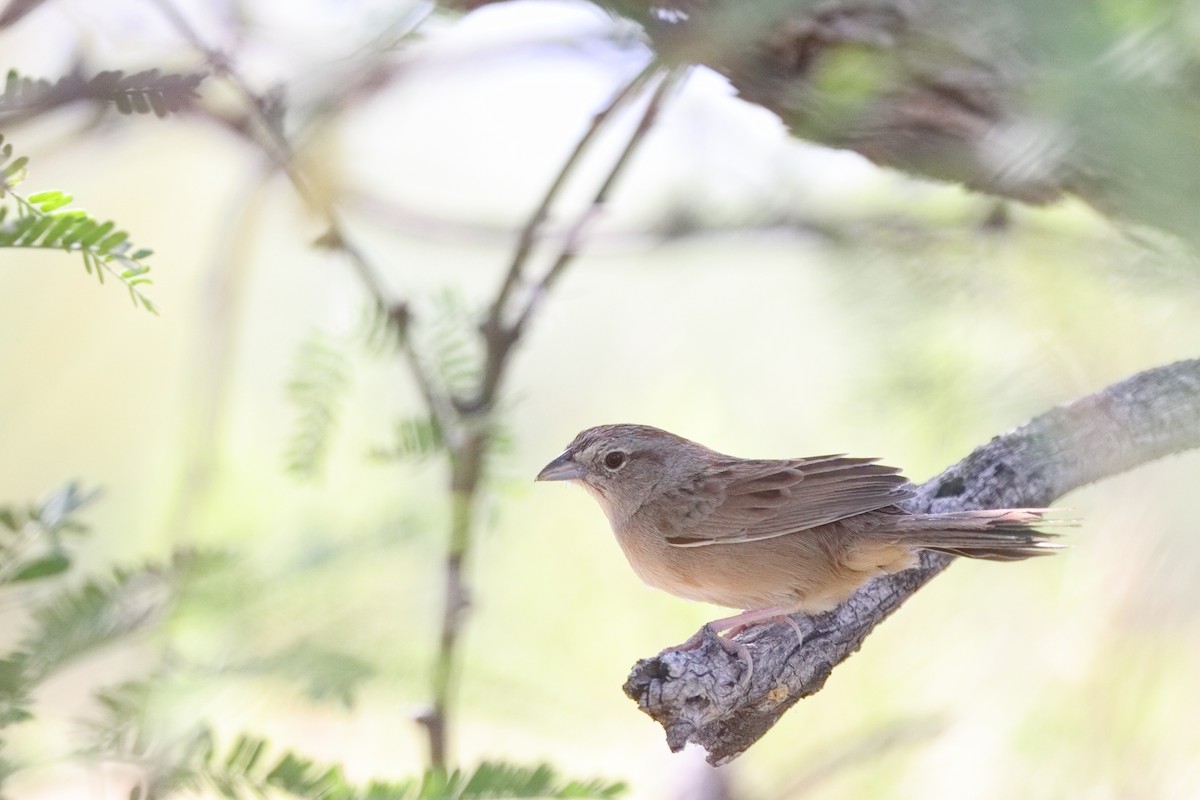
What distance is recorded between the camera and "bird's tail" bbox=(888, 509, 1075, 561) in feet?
5.44

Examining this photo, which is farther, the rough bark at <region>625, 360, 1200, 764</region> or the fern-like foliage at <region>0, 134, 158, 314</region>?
the rough bark at <region>625, 360, 1200, 764</region>

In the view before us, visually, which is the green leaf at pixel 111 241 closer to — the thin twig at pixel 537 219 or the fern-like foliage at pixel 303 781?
the fern-like foliage at pixel 303 781

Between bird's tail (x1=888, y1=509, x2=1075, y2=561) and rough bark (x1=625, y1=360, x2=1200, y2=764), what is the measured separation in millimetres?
228

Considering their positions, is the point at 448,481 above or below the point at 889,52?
below

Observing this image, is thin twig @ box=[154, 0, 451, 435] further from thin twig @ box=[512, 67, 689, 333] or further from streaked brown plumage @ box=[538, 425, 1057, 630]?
streaked brown plumage @ box=[538, 425, 1057, 630]

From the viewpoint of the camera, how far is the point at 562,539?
8.58 ft

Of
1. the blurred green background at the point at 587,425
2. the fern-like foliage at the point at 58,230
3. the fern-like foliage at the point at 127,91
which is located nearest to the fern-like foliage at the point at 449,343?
the blurred green background at the point at 587,425

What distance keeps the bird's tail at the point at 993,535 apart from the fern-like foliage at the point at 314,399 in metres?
1.08

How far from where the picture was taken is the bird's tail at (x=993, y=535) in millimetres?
1657

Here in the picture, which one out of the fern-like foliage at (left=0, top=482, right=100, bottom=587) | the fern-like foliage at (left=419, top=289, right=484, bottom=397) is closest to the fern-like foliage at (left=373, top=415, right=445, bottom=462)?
the fern-like foliage at (left=419, top=289, right=484, bottom=397)

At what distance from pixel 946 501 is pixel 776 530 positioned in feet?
1.20

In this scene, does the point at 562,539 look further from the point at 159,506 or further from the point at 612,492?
the point at 159,506

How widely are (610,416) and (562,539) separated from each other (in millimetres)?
347

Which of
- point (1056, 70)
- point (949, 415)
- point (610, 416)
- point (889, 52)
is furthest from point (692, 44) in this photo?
point (610, 416)
